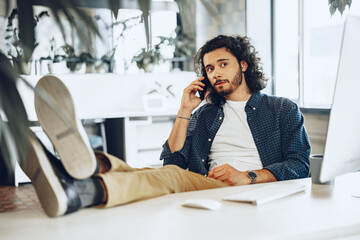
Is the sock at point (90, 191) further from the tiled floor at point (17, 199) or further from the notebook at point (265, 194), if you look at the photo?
the tiled floor at point (17, 199)

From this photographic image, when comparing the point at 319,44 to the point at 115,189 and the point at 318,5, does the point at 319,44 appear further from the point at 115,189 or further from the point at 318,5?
the point at 115,189

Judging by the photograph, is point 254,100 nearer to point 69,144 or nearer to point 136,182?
point 136,182

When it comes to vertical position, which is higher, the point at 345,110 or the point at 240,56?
the point at 240,56

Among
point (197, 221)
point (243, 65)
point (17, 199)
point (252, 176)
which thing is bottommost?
point (17, 199)

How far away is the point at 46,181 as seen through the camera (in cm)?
97

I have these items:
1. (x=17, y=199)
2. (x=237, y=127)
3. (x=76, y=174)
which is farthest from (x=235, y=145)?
(x=17, y=199)

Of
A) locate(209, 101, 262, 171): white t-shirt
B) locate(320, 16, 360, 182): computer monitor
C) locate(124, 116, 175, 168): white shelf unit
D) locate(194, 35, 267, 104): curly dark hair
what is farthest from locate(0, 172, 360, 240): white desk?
locate(124, 116, 175, 168): white shelf unit

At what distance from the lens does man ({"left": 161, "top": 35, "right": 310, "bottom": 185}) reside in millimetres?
2068

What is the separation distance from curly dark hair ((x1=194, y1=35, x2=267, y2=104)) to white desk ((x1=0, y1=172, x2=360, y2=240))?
1.35 metres

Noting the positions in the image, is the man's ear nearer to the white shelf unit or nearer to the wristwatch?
the wristwatch

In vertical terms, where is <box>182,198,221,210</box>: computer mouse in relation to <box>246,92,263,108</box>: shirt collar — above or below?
below

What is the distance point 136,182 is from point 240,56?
61.7 inches

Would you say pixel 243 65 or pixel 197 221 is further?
pixel 243 65

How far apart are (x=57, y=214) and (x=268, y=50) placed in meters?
4.28
